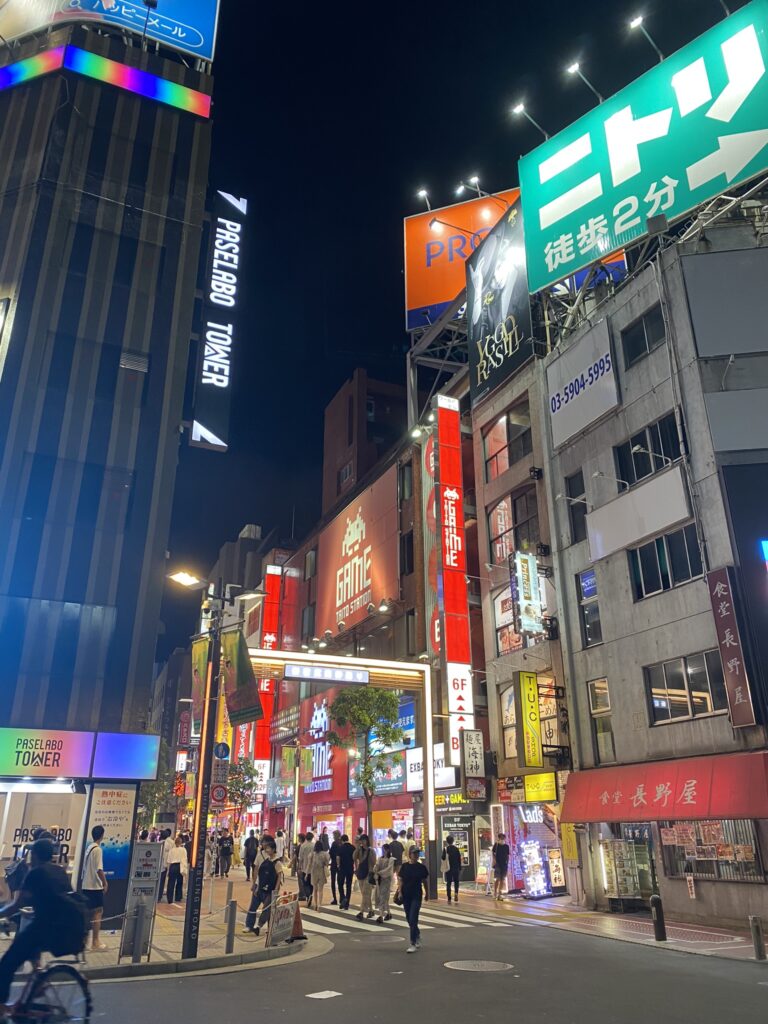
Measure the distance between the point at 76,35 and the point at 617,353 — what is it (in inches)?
918

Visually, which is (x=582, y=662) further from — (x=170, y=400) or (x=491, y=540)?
(x=170, y=400)

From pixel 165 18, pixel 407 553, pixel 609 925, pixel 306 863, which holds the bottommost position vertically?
pixel 609 925

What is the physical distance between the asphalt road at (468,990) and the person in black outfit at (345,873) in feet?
21.3

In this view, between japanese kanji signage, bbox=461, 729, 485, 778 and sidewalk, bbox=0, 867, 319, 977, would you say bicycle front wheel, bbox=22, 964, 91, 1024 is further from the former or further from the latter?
japanese kanji signage, bbox=461, 729, 485, 778

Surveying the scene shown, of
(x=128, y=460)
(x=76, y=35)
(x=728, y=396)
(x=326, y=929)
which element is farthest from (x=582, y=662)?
(x=76, y=35)

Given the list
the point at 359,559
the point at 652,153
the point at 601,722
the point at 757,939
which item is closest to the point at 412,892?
the point at 757,939

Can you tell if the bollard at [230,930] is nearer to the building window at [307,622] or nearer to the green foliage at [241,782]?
the green foliage at [241,782]

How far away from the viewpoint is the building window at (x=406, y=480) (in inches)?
1566

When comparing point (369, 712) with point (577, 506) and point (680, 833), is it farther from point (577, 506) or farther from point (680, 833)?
point (680, 833)

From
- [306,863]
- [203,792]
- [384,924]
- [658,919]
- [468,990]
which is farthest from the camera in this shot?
[306,863]

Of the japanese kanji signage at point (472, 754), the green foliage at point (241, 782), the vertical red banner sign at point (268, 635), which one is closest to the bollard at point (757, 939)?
the japanese kanji signage at point (472, 754)

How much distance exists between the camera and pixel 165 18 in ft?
99.3

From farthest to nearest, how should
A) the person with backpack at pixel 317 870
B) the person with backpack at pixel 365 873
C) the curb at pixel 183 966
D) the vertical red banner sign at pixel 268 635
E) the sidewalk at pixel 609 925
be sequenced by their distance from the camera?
the vertical red banner sign at pixel 268 635 → the person with backpack at pixel 317 870 → the person with backpack at pixel 365 873 → the sidewalk at pixel 609 925 → the curb at pixel 183 966

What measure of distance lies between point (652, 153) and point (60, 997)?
25799 mm
